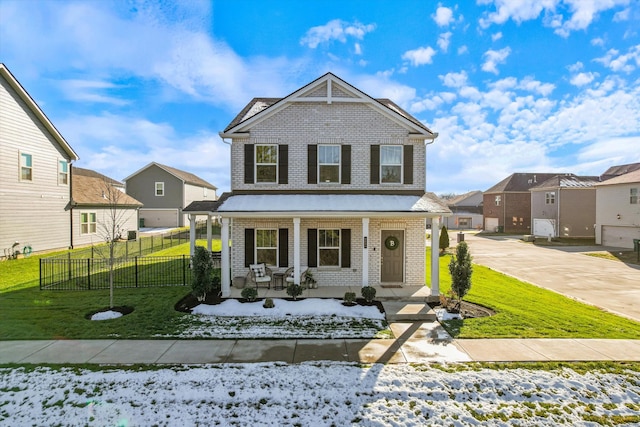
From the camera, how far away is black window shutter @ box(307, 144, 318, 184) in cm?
1293

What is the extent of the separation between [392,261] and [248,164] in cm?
728

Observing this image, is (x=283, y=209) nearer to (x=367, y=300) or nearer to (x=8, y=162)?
(x=367, y=300)

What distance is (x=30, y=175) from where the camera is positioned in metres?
19.2

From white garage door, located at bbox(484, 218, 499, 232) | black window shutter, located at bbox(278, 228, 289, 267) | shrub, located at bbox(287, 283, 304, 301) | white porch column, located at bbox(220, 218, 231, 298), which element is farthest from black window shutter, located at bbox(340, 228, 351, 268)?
white garage door, located at bbox(484, 218, 499, 232)

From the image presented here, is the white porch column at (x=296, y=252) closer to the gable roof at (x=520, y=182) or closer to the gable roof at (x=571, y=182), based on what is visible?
the gable roof at (x=571, y=182)

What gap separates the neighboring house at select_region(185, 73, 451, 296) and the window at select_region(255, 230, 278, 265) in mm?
41

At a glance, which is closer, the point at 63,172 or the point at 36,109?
the point at 36,109

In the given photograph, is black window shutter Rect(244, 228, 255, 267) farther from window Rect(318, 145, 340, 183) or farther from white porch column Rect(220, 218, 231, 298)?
window Rect(318, 145, 340, 183)

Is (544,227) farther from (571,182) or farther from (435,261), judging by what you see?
(435,261)

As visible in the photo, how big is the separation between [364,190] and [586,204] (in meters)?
35.9

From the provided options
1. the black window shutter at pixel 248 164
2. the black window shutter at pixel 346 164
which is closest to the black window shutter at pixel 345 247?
the black window shutter at pixel 346 164

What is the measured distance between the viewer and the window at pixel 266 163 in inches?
512

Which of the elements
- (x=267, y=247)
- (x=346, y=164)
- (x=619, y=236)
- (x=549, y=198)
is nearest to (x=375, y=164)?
(x=346, y=164)

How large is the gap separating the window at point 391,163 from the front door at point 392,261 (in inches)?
91.4
